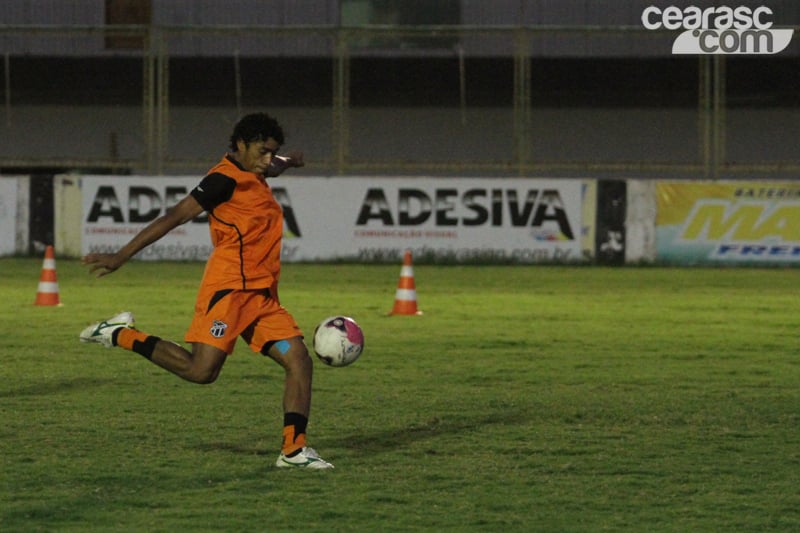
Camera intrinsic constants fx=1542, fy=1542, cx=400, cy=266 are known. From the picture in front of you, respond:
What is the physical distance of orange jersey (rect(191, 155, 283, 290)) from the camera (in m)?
7.82

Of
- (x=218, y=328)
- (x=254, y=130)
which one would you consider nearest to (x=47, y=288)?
(x=218, y=328)

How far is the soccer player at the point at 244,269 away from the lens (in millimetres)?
7770

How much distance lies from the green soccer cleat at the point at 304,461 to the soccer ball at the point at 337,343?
2.98 ft

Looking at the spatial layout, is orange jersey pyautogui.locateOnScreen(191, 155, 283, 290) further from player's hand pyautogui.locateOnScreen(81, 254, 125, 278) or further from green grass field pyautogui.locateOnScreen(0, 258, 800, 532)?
green grass field pyautogui.locateOnScreen(0, 258, 800, 532)

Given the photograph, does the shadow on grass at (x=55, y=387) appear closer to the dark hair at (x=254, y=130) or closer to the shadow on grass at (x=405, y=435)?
the shadow on grass at (x=405, y=435)

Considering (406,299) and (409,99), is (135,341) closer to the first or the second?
(406,299)

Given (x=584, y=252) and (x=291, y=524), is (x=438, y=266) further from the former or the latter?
(x=291, y=524)

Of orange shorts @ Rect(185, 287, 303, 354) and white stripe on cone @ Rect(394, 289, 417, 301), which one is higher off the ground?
orange shorts @ Rect(185, 287, 303, 354)

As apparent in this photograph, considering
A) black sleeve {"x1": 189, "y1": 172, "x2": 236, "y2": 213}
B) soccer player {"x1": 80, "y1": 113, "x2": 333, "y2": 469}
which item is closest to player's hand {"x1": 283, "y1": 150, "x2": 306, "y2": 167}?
soccer player {"x1": 80, "y1": 113, "x2": 333, "y2": 469}

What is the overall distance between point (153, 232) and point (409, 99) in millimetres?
25737

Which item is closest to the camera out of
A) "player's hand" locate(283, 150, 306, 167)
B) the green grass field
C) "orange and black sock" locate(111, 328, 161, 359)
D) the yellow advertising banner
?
the green grass field

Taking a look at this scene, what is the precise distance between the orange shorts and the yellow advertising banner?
17.9 metres

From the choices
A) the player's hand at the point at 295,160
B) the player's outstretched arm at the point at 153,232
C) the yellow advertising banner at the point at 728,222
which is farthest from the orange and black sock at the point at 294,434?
the yellow advertising banner at the point at 728,222

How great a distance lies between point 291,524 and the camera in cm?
638
